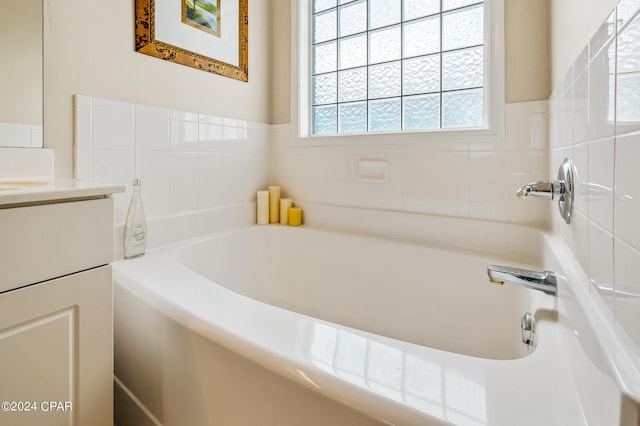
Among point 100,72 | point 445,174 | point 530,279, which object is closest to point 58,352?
point 100,72

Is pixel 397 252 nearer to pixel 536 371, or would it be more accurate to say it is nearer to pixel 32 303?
pixel 536 371

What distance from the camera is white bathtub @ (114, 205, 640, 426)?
0.49 metres

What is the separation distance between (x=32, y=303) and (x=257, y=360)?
0.48 metres

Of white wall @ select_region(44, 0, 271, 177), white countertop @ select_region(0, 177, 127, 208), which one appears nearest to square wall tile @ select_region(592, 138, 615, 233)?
white countertop @ select_region(0, 177, 127, 208)

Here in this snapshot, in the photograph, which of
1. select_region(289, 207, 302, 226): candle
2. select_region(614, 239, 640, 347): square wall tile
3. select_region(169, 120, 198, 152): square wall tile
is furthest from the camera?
select_region(289, 207, 302, 226): candle

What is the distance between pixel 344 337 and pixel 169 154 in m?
1.22

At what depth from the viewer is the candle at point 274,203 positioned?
75.9 inches

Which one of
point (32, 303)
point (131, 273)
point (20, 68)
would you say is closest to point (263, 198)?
point (131, 273)

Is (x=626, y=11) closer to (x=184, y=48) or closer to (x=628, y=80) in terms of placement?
(x=628, y=80)

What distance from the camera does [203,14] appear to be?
1.60 m

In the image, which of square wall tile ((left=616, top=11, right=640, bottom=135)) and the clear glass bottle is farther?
the clear glass bottle

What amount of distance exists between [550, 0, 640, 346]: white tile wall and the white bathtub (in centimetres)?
11

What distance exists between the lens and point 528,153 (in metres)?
1.32

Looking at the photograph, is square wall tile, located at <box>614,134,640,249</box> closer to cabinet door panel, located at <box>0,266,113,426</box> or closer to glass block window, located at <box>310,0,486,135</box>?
cabinet door panel, located at <box>0,266,113,426</box>
